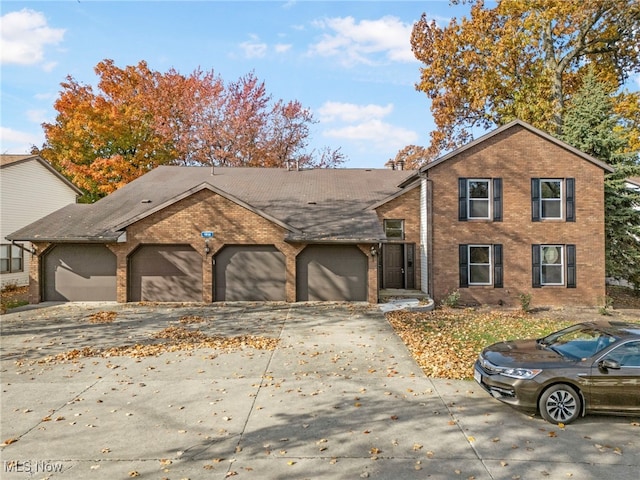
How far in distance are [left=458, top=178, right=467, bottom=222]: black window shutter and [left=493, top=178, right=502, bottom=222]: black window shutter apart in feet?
3.92

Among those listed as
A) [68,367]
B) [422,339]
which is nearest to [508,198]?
[422,339]

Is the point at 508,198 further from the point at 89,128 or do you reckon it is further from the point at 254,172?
the point at 89,128

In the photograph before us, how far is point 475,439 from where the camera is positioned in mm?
5719

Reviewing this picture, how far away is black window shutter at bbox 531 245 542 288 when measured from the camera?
1751 cm

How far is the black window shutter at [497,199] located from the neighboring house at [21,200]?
22803 millimetres

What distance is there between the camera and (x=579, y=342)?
714 centimetres

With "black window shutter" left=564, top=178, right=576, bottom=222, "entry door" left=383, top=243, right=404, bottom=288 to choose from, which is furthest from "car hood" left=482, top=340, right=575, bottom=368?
"black window shutter" left=564, top=178, right=576, bottom=222

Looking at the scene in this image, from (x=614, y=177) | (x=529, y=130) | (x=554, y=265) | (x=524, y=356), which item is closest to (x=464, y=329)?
(x=524, y=356)

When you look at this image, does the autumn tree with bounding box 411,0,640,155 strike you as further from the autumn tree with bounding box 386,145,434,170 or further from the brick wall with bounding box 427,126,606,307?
the autumn tree with bounding box 386,145,434,170

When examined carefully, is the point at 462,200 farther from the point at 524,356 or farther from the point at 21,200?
the point at 21,200

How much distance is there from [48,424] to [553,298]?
59.0ft

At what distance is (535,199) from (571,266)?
320 centimetres

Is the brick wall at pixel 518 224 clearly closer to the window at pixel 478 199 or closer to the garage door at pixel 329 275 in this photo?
the window at pixel 478 199

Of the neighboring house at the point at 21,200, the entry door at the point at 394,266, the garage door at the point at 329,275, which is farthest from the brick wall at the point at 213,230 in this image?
the neighboring house at the point at 21,200
